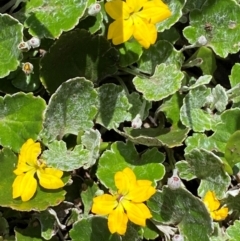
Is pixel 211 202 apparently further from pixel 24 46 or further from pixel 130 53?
pixel 24 46

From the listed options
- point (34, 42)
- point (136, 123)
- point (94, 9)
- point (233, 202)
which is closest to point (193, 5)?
point (94, 9)

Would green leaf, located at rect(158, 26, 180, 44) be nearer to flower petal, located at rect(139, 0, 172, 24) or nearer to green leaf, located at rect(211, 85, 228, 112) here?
green leaf, located at rect(211, 85, 228, 112)

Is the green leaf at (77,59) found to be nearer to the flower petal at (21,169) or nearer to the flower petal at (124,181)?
the flower petal at (21,169)

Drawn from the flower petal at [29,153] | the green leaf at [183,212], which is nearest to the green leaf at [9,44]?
the flower petal at [29,153]

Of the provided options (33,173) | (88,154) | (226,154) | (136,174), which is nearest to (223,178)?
(226,154)

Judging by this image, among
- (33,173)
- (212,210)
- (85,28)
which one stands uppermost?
(85,28)

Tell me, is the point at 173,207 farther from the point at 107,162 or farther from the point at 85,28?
the point at 85,28

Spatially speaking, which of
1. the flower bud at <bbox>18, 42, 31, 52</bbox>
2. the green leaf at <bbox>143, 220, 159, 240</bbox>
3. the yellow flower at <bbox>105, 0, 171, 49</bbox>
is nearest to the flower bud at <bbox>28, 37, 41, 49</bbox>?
the flower bud at <bbox>18, 42, 31, 52</bbox>
